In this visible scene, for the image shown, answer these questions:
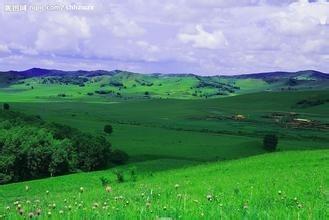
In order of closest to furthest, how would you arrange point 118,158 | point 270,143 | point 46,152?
point 46,152 < point 118,158 < point 270,143

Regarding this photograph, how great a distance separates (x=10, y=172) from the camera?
252 ft

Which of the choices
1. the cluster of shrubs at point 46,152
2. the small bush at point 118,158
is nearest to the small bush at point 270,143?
the small bush at point 118,158

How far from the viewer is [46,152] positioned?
80.6 metres

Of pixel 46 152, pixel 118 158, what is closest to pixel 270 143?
pixel 118 158

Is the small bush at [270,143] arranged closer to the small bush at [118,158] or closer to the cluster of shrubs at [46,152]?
the small bush at [118,158]

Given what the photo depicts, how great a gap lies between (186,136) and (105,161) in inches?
1484

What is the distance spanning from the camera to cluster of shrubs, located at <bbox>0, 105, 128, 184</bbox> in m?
78.9

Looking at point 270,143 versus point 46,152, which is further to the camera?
point 270,143

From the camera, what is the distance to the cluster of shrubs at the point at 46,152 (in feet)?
259

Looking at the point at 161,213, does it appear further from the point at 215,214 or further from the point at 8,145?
the point at 8,145

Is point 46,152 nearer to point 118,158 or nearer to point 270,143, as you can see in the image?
point 118,158

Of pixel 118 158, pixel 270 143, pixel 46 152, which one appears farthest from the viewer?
pixel 270 143

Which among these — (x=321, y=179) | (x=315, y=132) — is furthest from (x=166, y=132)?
(x=321, y=179)

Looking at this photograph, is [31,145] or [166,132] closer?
[31,145]
